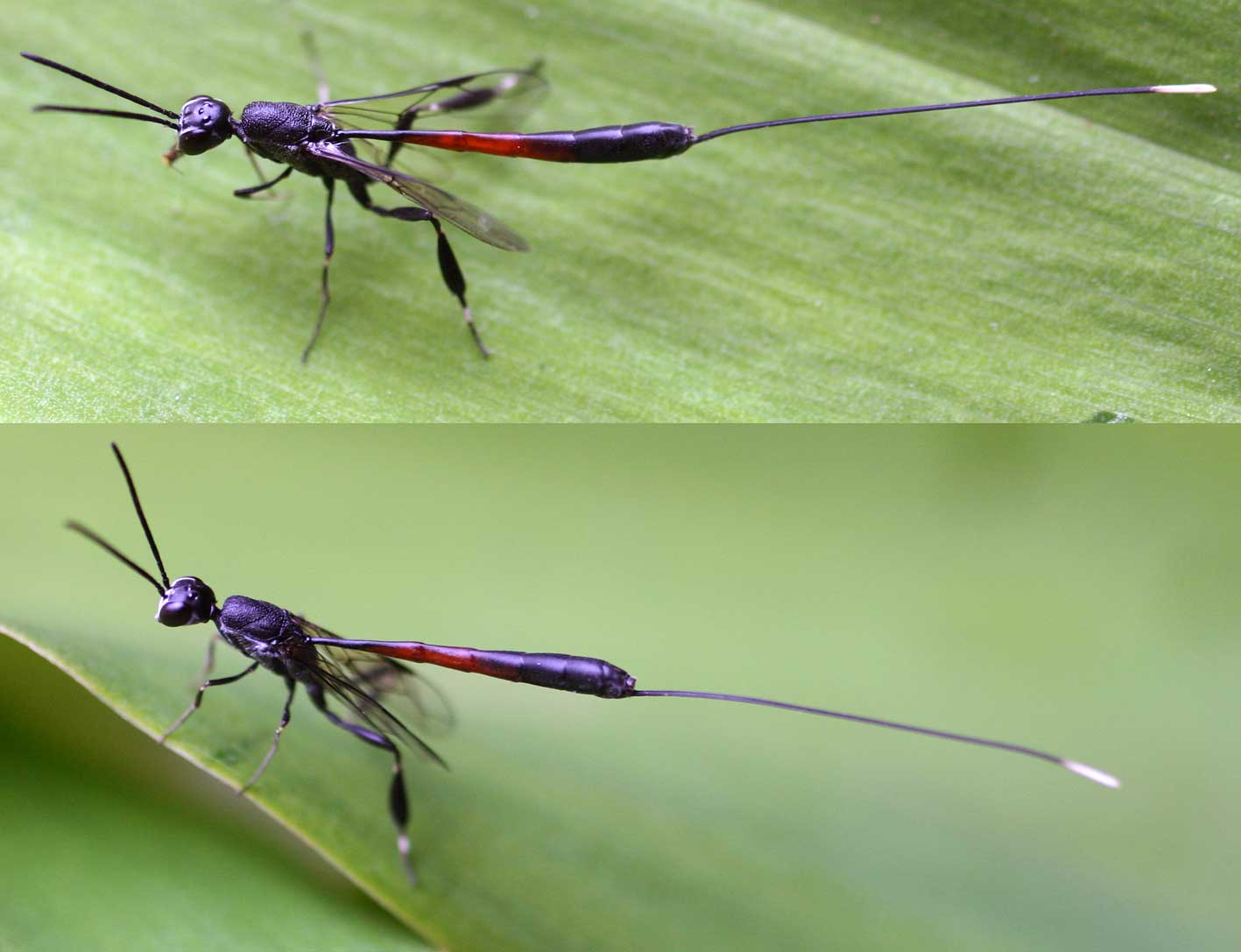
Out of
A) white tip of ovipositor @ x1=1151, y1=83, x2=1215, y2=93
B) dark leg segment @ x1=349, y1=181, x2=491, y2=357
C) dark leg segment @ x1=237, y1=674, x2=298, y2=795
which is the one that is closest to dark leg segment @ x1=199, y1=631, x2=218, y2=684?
dark leg segment @ x1=237, y1=674, x2=298, y2=795

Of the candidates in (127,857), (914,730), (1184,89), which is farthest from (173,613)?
(1184,89)

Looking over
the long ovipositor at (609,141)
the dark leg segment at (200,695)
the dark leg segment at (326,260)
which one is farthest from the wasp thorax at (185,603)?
the long ovipositor at (609,141)

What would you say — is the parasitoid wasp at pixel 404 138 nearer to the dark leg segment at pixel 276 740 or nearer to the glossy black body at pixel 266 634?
the glossy black body at pixel 266 634

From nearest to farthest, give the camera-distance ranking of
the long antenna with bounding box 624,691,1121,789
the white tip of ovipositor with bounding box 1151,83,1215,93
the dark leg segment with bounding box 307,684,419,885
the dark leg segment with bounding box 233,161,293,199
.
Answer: the long antenna with bounding box 624,691,1121,789 → the white tip of ovipositor with bounding box 1151,83,1215,93 → the dark leg segment with bounding box 307,684,419,885 → the dark leg segment with bounding box 233,161,293,199

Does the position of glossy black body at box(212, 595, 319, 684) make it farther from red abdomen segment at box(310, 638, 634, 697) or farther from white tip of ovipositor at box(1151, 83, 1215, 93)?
white tip of ovipositor at box(1151, 83, 1215, 93)

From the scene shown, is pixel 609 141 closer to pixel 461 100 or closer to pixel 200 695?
pixel 461 100
